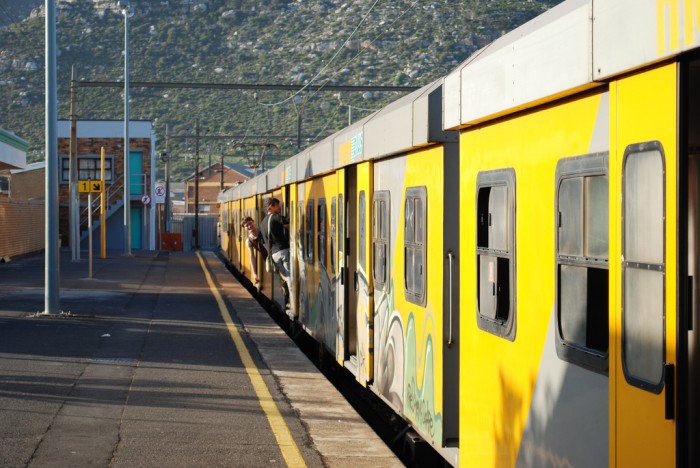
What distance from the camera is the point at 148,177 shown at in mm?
64250

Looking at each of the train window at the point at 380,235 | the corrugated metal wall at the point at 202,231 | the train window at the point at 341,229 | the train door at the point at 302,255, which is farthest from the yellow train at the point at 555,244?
the corrugated metal wall at the point at 202,231

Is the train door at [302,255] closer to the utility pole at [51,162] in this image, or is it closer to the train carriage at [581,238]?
the utility pole at [51,162]

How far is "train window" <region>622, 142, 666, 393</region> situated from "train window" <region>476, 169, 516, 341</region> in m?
1.47

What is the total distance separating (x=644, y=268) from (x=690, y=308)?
25cm

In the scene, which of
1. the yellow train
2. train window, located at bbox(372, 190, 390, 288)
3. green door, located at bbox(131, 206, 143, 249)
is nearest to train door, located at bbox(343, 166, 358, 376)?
train window, located at bbox(372, 190, 390, 288)

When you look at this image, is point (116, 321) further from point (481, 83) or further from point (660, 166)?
point (660, 166)

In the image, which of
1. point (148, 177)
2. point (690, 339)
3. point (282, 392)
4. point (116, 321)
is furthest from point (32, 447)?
point (148, 177)

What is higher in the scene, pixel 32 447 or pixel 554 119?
pixel 554 119

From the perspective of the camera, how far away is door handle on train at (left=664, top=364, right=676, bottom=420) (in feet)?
13.0

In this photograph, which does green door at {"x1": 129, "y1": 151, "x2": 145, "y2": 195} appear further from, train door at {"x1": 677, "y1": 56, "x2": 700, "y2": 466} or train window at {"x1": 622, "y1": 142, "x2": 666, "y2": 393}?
train door at {"x1": 677, "y1": 56, "x2": 700, "y2": 466}

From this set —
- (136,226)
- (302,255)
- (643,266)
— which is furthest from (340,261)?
(136,226)

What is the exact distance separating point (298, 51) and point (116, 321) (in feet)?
200

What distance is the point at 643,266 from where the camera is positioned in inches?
164

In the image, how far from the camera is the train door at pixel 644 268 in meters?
3.99
